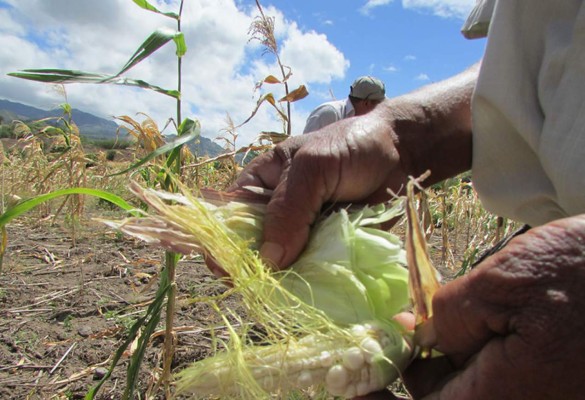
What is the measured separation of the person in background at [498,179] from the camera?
25.5 inches

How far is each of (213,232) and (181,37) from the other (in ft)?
3.50

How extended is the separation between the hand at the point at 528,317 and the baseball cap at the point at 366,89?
463cm

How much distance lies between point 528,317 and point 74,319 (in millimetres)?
3015

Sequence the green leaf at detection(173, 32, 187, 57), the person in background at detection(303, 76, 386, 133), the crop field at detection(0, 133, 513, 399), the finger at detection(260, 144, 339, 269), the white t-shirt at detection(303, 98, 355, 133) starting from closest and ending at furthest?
the finger at detection(260, 144, 339, 269) < the green leaf at detection(173, 32, 187, 57) < the crop field at detection(0, 133, 513, 399) < the white t-shirt at detection(303, 98, 355, 133) < the person in background at detection(303, 76, 386, 133)

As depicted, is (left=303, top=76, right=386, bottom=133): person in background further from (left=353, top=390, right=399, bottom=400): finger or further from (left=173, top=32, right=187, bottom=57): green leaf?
(left=353, top=390, right=399, bottom=400): finger

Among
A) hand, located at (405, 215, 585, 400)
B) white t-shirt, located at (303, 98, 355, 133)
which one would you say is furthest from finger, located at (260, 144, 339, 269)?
white t-shirt, located at (303, 98, 355, 133)

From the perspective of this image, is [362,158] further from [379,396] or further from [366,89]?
[366,89]

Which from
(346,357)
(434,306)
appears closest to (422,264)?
(434,306)

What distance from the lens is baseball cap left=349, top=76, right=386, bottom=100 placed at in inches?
203

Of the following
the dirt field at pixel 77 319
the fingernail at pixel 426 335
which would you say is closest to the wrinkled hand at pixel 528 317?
the fingernail at pixel 426 335

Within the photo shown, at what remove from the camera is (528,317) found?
2.14 feet

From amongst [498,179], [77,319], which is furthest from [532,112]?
[77,319]

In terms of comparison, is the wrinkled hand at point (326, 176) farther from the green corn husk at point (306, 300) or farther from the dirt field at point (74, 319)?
the dirt field at point (74, 319)

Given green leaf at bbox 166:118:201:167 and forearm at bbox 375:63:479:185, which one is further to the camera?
green leaf at bbox 166:118:201:167
